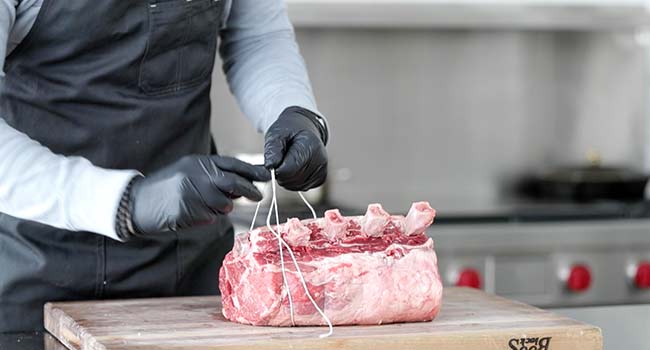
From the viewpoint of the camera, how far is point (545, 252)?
3.26 m

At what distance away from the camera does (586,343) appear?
1652 mm

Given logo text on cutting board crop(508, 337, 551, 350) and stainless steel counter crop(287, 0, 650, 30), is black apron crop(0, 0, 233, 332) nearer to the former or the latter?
logo text on cutting board crop(508, 337, 551, 350)

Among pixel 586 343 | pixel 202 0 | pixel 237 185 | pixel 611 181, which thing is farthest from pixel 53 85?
pixel 611 181

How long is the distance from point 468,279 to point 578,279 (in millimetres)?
322

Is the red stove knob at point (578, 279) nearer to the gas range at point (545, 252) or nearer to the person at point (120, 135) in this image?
the gas range at point (545, 252)

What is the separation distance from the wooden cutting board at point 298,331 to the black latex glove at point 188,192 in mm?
151

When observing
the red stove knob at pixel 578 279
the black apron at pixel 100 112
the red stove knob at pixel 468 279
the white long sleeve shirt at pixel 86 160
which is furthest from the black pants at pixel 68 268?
the red stove knob at pixel 578 279

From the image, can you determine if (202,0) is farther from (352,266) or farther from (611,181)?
(611,181)

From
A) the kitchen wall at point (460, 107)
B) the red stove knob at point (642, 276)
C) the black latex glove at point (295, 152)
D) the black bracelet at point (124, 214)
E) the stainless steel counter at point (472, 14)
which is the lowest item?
the red stove knob at point (642, 276)

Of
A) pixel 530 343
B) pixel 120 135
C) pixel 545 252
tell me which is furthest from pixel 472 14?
pixel 530 343

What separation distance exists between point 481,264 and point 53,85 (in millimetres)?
1615

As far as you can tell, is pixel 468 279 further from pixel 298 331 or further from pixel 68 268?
pixel 298 331

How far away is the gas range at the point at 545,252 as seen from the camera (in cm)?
319

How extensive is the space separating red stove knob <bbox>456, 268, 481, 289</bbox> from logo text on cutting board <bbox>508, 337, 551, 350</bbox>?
4.92ft
